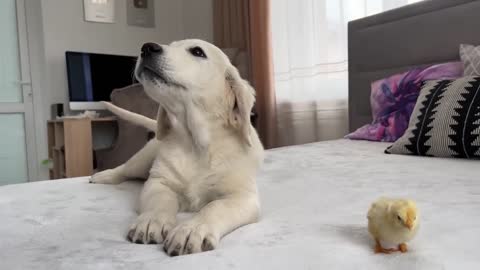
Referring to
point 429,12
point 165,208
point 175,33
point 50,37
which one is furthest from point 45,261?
point 175,33

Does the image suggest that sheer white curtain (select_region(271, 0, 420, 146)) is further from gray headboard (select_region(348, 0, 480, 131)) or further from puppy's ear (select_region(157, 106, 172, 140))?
puppy's ear (select_region(157, 106, 172, 140))

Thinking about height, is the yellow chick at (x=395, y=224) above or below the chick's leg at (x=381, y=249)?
above

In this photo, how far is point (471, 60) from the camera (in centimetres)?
174

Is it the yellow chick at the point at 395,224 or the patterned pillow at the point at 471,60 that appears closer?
the yellow chick at the point at 395,224

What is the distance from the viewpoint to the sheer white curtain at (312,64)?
277cm

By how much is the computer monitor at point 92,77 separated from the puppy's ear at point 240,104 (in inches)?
107

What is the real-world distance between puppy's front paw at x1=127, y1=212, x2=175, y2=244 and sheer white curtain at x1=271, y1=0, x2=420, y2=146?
222cm

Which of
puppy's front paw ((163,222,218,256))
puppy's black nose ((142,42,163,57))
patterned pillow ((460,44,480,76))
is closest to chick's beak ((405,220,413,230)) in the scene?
puppy's front paw ((163,222,218,256))

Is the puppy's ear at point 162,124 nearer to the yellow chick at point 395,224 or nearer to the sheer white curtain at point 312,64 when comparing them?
the yellow chick at point 395,224

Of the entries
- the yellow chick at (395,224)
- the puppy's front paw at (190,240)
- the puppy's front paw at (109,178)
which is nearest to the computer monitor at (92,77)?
the puppy's front paw at (109,178)

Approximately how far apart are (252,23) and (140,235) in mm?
2881

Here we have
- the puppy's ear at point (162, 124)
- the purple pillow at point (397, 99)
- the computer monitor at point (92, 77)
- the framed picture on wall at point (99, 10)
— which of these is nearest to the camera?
the puppy's ear at point (162, 124)

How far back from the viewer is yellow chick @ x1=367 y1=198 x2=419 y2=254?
1.89 ft

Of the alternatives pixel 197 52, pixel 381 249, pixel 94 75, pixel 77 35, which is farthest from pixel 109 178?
pixel 77 35
